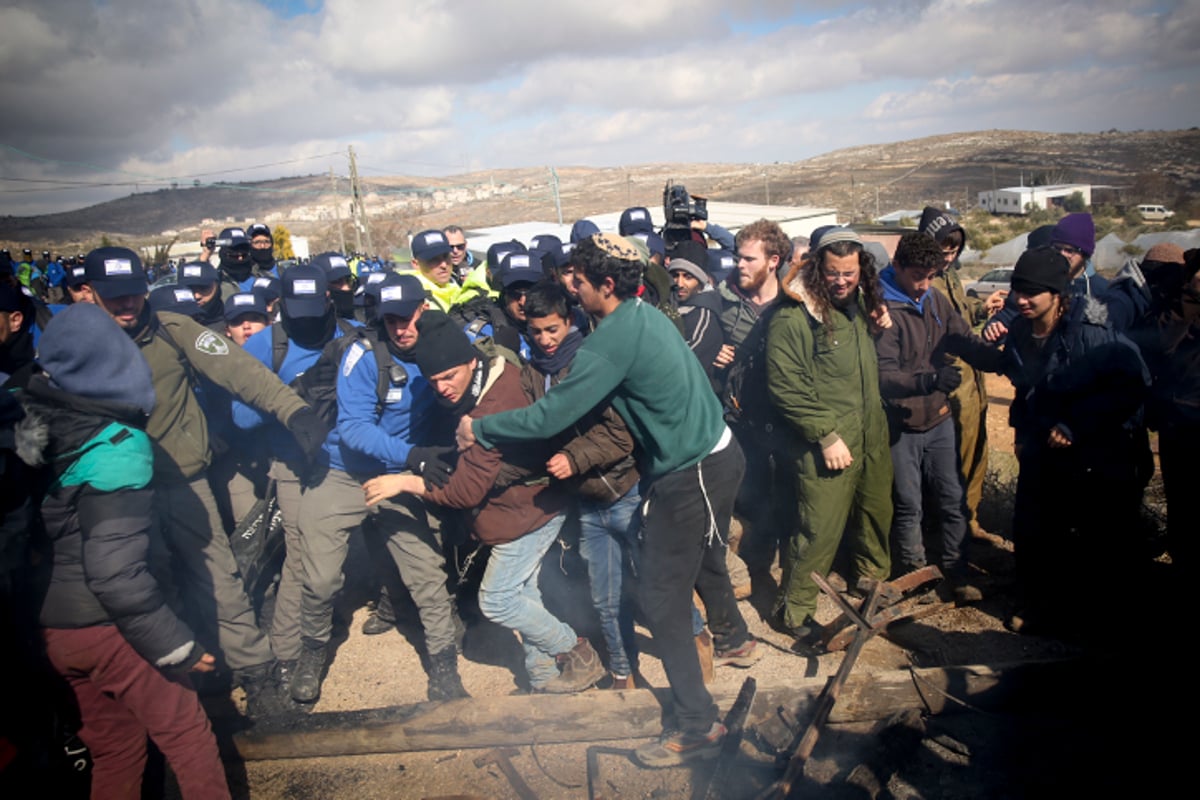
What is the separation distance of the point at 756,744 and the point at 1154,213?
3288 cm

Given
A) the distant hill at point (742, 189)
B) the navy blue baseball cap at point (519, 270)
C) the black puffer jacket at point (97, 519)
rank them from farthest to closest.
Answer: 1. the distant hill at point (742, 189)
2. the navy blue baseball cap at point (519, 270)
3. the black puffer jacket at point (97, 519)

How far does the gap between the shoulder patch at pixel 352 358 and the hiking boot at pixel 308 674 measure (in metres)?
1.62

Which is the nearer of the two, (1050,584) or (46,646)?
(46,646)

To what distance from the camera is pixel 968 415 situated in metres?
4.50

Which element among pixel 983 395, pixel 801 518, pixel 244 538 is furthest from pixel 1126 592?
pixel 244 538

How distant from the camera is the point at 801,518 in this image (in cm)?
371

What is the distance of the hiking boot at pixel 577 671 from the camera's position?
355 centimetres

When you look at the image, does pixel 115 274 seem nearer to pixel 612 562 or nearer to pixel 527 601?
pixel 527 601

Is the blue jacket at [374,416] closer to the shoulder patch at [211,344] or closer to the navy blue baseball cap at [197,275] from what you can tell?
the shoulder patch at [211,344]

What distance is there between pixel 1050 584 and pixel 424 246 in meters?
4.91

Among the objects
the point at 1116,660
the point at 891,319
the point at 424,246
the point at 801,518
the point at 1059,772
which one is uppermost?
the point at 424,246

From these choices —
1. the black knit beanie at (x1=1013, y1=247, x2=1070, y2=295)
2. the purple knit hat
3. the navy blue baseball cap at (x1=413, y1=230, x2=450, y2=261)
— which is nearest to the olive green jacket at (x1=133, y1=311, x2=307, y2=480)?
the navy blue baseball cap at (x1=413, y1=230, x2=450, y2=261)

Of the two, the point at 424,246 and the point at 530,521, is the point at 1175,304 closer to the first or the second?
the point at 530,521

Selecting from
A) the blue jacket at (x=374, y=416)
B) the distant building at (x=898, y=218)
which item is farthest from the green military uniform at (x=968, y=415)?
the distant building at (x=898, y=218)
